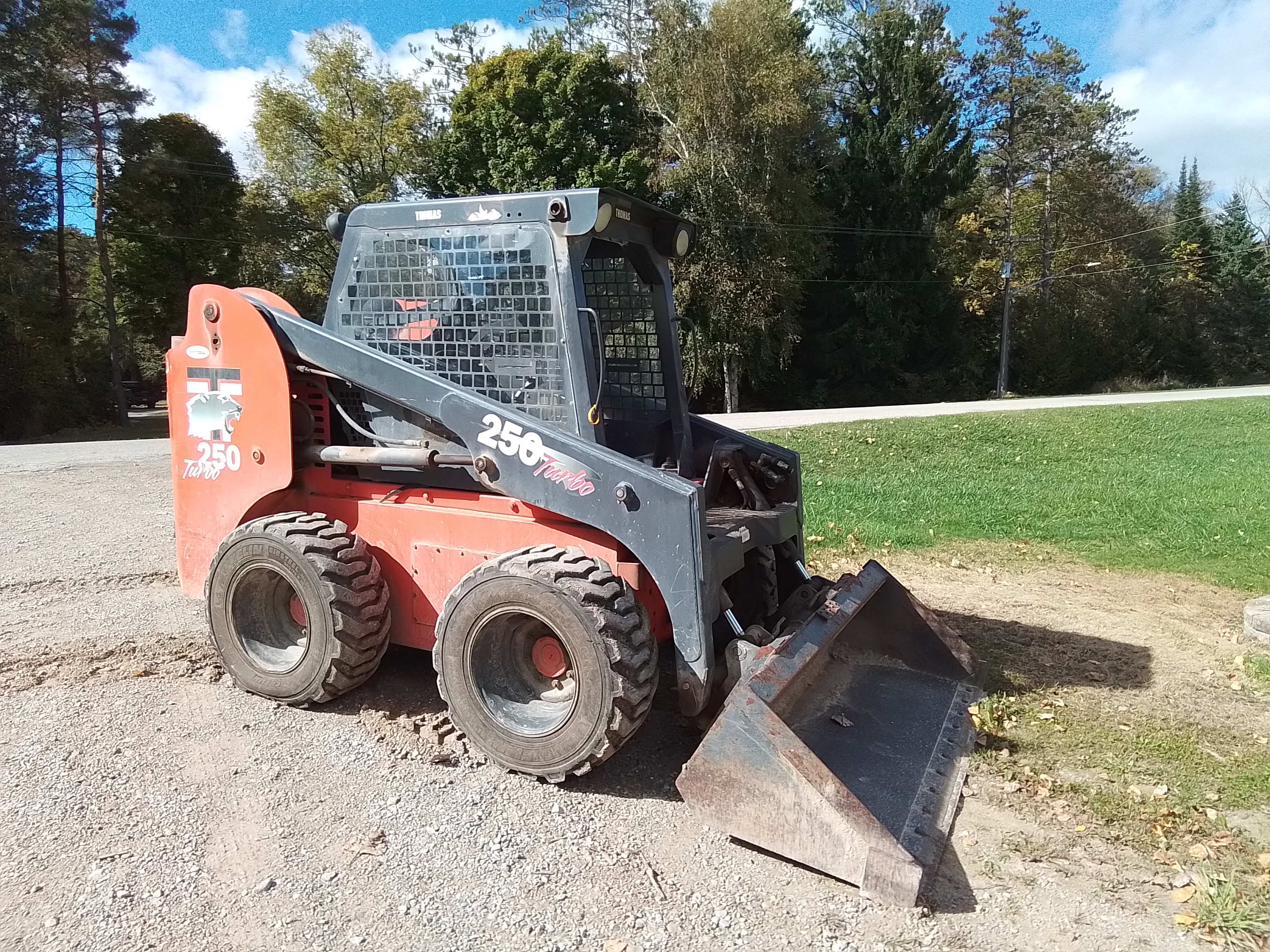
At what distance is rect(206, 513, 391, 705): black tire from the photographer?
419cm

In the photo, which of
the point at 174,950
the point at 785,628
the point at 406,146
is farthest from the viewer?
the point at 406,146

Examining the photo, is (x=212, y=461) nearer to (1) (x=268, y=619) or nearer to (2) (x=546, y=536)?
(1) (x=268, y=619)

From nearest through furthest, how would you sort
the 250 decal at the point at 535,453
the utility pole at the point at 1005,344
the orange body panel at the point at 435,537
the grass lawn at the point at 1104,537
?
1. the grass lawn at the point at 1104,537
2. the 250 decal at the point at 535,453
3. the orange body panel at the point at 435,537
4. the utility pole at the point at 1005,344

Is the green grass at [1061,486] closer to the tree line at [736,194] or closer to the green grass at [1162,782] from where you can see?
the green grass at [1162,782]

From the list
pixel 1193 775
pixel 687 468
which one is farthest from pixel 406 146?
pixel 1193 775

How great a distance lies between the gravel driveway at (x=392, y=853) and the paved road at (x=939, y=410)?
40.3ft

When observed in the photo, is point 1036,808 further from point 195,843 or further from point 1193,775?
point 195,843

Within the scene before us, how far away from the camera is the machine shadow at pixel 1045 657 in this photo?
496 cm

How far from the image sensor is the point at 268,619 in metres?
4.66

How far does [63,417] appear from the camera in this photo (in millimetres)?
25906

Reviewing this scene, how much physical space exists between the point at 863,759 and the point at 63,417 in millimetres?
28295

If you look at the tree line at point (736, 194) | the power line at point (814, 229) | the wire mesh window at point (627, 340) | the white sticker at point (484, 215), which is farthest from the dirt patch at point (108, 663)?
the power line at point (814, 229)

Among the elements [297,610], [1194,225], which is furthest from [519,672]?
[1194,225]

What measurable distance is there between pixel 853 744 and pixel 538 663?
4.61 ft
